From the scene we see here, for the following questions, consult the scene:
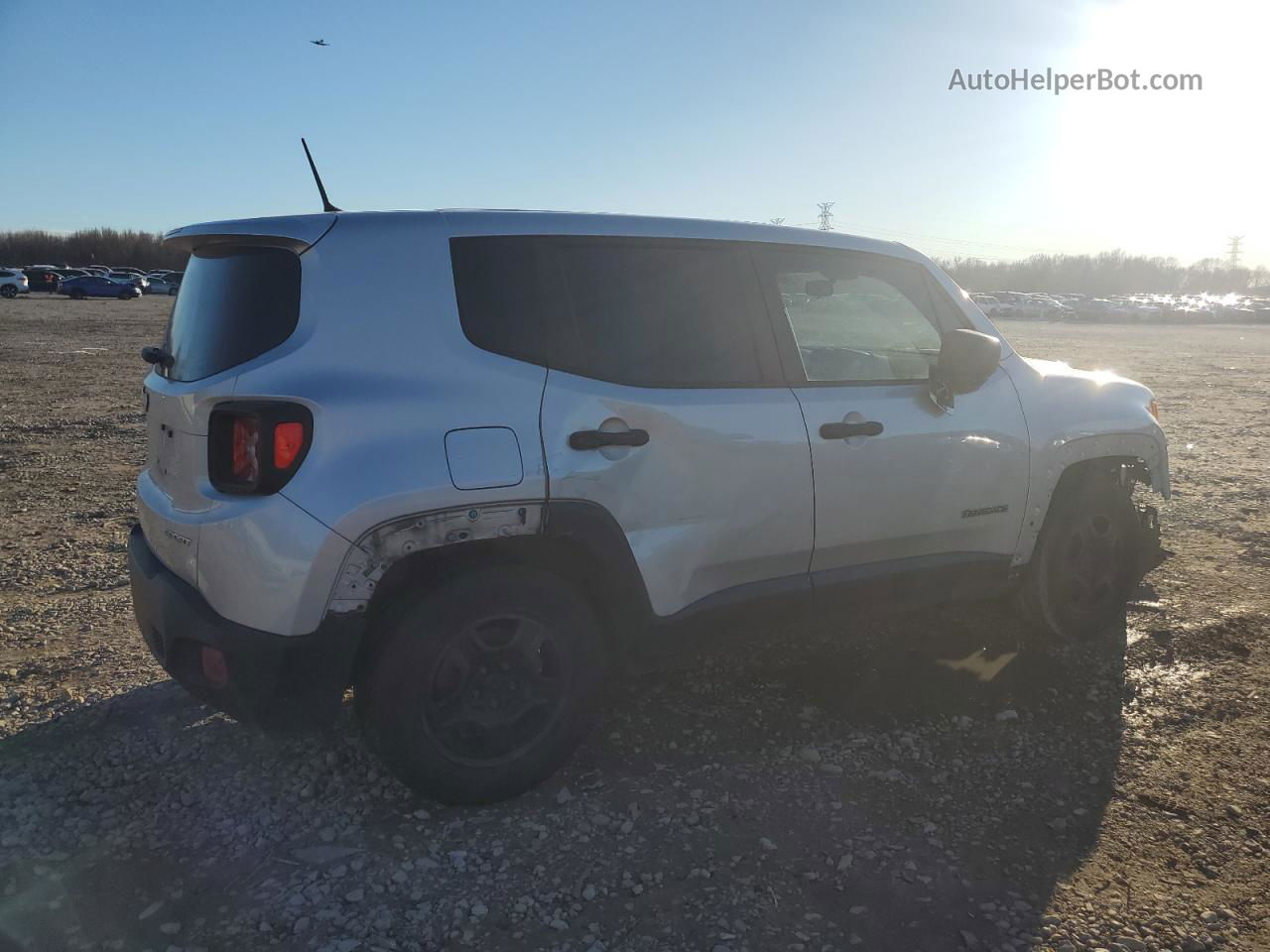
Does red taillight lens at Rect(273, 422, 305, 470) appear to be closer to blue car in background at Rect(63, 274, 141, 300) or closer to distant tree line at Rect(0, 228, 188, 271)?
blue car in background at Rect(63, 274, 141, 300)

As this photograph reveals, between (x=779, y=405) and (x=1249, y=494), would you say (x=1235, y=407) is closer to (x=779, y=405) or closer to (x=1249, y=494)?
(x=1249, y=494)

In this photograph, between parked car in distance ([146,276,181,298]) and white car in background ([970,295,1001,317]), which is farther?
parked car in distance ([146,276,181,298])

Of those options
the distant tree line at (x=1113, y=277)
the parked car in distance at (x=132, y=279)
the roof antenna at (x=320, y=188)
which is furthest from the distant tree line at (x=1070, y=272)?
the roof antenna at (x=320, y=188)

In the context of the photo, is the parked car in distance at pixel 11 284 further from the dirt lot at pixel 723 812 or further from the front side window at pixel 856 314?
the front side window at pixel 856 314

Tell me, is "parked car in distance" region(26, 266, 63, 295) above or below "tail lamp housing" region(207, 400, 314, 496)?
above

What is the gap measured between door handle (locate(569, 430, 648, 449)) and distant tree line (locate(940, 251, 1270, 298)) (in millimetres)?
118868

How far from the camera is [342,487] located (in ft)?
8.62

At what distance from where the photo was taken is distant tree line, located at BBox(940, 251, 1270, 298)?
4601 inches

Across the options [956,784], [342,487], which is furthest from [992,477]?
[342,487]

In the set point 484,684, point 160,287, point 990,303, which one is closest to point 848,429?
point 484,684

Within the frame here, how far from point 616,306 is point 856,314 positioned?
4.10 ft

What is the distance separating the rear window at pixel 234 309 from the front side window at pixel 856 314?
1756 millimetres

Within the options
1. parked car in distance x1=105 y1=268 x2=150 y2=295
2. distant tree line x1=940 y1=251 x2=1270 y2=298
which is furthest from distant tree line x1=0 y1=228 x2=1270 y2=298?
parked car in distance x1=105 y1=268 x2=150 y2=295

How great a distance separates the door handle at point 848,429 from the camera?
3432 millimetres
